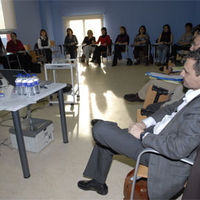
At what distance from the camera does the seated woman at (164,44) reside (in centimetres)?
667

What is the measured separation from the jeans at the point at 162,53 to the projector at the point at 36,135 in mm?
5485

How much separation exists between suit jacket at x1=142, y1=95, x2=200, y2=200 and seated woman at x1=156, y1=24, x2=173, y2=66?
6.00m

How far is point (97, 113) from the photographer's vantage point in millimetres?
3070

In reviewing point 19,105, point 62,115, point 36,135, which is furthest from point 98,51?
point 19,105

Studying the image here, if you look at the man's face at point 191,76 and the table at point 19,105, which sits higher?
the man's face at point 191,76

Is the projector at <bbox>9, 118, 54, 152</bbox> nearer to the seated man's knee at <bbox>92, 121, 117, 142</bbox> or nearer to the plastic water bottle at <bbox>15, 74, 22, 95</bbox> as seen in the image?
the plastic water bottle at <bbox>15, 74, 22, 95</bbox>

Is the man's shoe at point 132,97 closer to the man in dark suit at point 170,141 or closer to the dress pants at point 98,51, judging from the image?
the man in dark suit at point 170,141

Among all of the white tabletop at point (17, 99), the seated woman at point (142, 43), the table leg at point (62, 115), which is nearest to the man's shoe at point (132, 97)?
the table leg at point (62, 115)

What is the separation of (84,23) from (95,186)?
821 cm

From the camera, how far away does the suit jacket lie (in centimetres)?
101

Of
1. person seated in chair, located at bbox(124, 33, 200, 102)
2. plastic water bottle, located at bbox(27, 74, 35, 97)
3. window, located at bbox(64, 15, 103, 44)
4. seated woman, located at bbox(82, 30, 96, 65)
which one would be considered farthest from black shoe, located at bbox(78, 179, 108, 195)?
window, located at bbox(64, 15, 103, 44)

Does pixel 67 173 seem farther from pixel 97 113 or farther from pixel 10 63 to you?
pixel 10 63

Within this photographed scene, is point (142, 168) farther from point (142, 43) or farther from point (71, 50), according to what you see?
point (71, 50)

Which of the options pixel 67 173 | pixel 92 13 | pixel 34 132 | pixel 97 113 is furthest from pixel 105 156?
pixel 92 13
